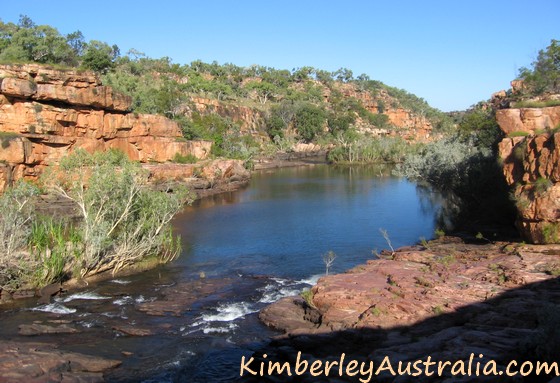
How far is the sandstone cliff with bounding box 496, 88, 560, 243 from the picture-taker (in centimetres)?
1977

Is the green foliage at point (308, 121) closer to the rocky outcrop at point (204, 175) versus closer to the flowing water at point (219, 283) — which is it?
the rocky outcrop at point (204, 175)

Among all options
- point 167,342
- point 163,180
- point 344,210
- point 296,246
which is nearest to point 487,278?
point 167,342

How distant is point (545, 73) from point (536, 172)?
23.4 metres

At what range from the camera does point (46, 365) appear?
42.2 feet

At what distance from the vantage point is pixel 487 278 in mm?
17328

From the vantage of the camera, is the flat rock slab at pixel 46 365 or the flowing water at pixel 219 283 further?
the flowing water at pixel 219 283

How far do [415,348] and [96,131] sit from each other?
42138mm

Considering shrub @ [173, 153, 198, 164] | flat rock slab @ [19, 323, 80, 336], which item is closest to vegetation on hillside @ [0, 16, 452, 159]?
shrub @ [173, 153, 198, 164]

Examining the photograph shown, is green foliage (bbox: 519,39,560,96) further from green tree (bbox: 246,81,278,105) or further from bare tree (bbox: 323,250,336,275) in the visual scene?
green tree (bbox: 246,81,278,105)

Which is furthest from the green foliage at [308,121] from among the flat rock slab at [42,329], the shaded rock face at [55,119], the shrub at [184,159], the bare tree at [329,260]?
the flat rock slab at [42,329]

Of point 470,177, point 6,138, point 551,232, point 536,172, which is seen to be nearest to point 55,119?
point 6,138

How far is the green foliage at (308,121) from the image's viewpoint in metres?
103

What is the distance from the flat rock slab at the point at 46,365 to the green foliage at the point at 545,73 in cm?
3691

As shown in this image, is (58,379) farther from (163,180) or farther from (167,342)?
(163,180)
